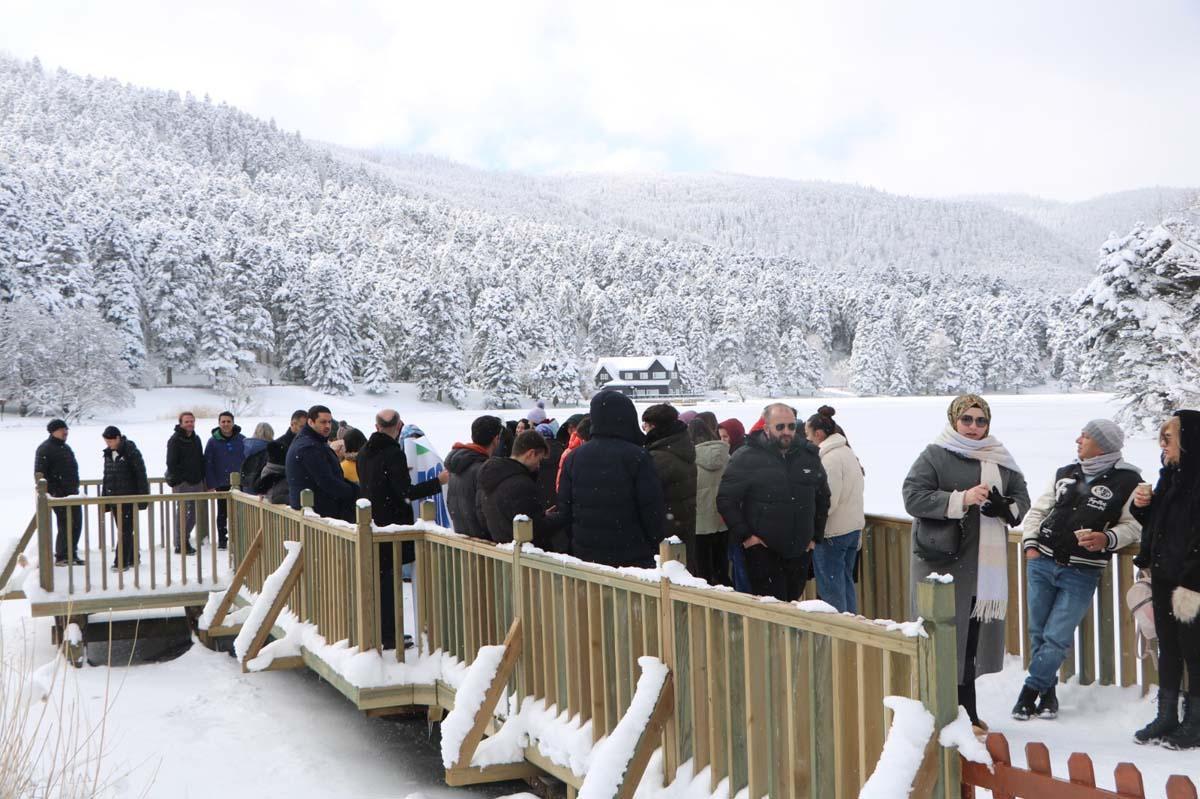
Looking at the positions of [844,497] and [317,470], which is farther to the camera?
[317,470]

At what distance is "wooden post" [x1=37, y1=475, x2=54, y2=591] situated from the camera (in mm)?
9070

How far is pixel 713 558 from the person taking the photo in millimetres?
7613

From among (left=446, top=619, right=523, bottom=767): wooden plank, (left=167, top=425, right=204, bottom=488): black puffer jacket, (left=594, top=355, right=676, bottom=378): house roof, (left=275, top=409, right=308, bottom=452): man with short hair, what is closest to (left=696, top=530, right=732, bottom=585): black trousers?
(left=446, top=619, right=523, bottom=767): wooden plank

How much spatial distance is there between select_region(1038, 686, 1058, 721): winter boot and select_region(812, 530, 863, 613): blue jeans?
1.41 m

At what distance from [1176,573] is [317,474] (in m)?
5.82

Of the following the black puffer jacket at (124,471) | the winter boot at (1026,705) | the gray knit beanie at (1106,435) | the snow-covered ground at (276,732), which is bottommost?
the snow-covered ground at (276,732)

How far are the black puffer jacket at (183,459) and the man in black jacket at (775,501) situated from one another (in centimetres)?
788

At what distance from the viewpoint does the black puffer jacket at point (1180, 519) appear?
474 centimetres

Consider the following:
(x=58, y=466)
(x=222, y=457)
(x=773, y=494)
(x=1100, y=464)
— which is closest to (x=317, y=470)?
(x=773, y=494)

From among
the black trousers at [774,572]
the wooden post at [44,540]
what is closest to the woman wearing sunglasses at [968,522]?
the black trousers at [774,572]

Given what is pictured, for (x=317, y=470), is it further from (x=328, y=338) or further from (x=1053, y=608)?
(x=328, y=338)

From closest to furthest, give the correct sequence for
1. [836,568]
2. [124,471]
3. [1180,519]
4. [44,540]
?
[1180,519] → [836,568] → [44,540] → [124,471]

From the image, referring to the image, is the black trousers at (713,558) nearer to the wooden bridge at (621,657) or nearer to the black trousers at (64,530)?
the wooden bridge at (621,657)

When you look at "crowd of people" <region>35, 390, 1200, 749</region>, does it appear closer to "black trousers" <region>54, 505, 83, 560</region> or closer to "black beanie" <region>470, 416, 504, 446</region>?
"black beanie" <region>470, 416, 504, 446</region>
